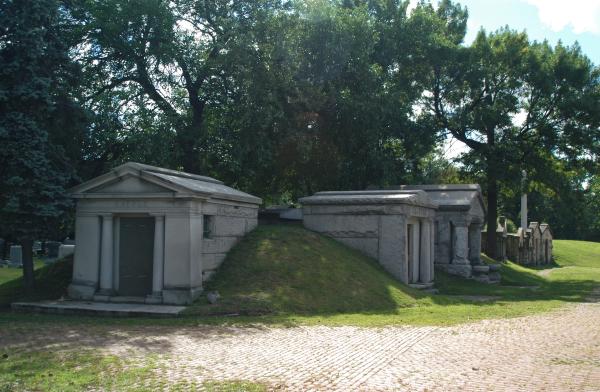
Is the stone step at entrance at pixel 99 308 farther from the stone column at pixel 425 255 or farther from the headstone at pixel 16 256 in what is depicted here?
the headstone at pixel 16 256

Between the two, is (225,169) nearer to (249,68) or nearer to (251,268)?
(249,68)

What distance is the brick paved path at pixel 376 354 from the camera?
7.67 m

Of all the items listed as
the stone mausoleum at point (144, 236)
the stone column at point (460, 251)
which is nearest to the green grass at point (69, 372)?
the stone mausoleum at point (144, 236)

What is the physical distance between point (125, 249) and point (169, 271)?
1720 millimetres

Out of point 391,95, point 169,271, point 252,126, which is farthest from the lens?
point 391,95

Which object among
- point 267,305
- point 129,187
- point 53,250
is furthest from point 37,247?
point 267,305

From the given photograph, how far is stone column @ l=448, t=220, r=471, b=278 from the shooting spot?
2475 centimetres

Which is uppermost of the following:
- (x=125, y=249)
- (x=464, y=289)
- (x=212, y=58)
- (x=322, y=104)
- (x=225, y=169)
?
(x=212, y=58)

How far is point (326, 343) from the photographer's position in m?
10.3

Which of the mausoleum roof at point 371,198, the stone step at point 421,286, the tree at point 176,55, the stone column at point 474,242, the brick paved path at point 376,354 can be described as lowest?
the brick paved path at point 376,354

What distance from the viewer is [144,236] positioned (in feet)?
51.5

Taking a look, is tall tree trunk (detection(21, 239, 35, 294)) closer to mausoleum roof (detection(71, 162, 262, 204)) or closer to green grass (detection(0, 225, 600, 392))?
green grass (detection(0, 225, 600, 392))

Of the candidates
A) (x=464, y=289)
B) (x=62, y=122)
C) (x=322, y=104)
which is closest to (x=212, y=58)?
(x=322, y=104)

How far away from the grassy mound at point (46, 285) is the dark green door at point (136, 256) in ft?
6.26
